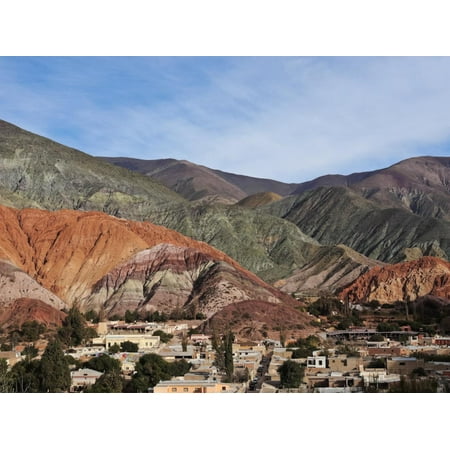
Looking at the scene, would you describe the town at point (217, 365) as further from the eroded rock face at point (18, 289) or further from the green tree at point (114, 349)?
the eroded rock face at point (18, 289)

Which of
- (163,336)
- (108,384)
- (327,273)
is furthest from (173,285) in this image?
(108,384)

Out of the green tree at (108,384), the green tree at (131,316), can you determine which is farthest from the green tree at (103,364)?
the green tree at (131,316)

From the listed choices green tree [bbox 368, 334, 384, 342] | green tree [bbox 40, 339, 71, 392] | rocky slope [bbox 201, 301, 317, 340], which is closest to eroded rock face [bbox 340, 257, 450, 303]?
rocky slope [bbox 201, 301, 317, 340]

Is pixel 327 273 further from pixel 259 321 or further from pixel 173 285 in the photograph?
pixel 259 321

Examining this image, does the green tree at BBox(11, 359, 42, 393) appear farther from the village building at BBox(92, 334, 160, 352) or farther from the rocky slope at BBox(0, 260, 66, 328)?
the rocky slope at BBox(0, 260, 66, 328)

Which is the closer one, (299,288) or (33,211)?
(33,211)

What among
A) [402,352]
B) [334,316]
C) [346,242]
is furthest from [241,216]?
[402,352]

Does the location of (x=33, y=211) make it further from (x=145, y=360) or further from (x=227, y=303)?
(x=145, y=360)
